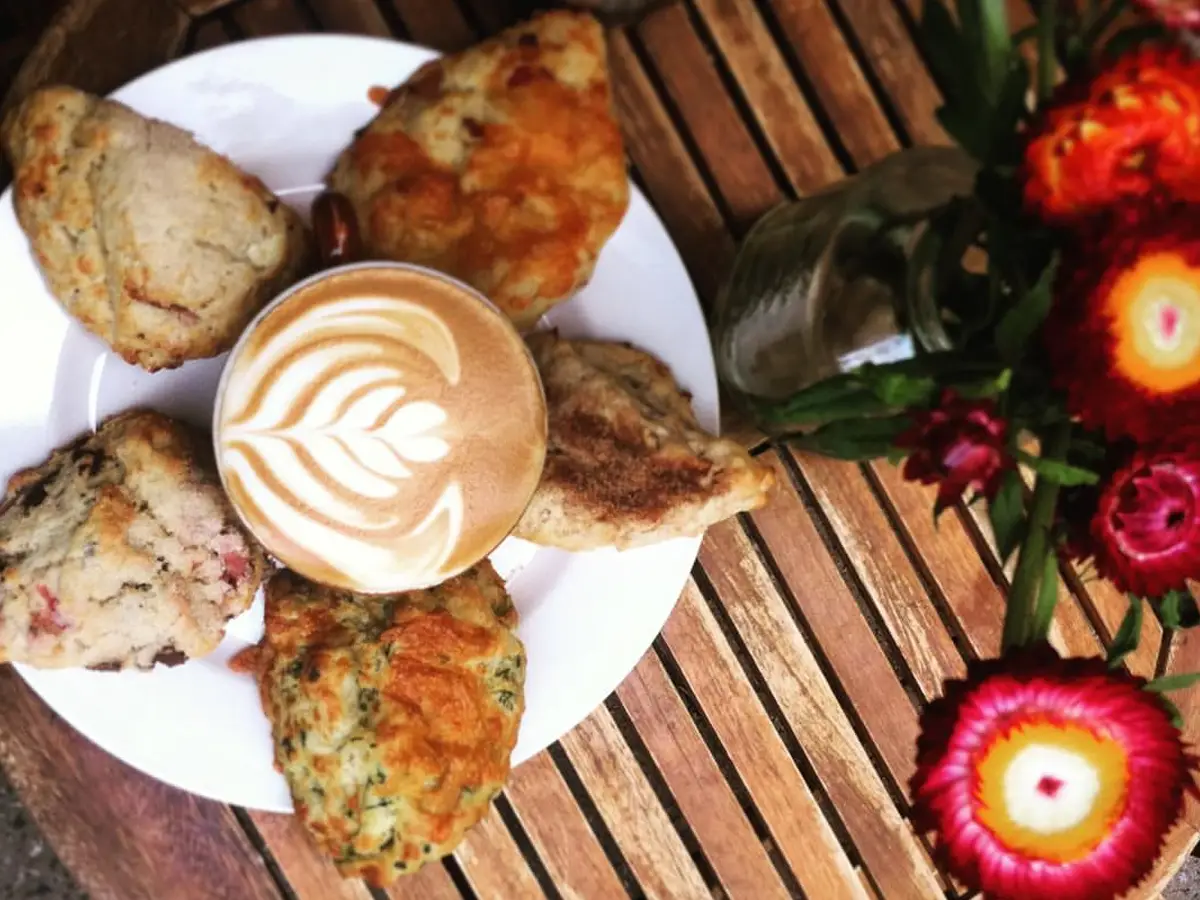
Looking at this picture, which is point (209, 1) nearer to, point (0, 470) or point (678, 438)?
point (0, 470)

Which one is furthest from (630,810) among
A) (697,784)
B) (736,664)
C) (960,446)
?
(960,446)

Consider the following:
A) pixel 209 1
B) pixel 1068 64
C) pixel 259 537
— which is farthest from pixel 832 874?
pixel 209 1

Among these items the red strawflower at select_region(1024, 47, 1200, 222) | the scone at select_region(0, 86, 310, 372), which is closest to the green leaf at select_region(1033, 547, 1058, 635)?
the red strawflower at select_region(1024, 47, 1200, 222)

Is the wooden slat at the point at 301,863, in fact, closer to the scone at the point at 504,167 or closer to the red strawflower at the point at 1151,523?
the scone at the point at 504,167

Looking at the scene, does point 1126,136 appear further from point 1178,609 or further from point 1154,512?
point 1178,609

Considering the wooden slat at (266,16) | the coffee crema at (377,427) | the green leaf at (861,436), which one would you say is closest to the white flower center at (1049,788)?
the green leaf at (861,436)

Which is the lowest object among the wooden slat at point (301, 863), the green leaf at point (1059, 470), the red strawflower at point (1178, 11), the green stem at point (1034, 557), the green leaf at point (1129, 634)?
the wooden slat at point (301, 863)
